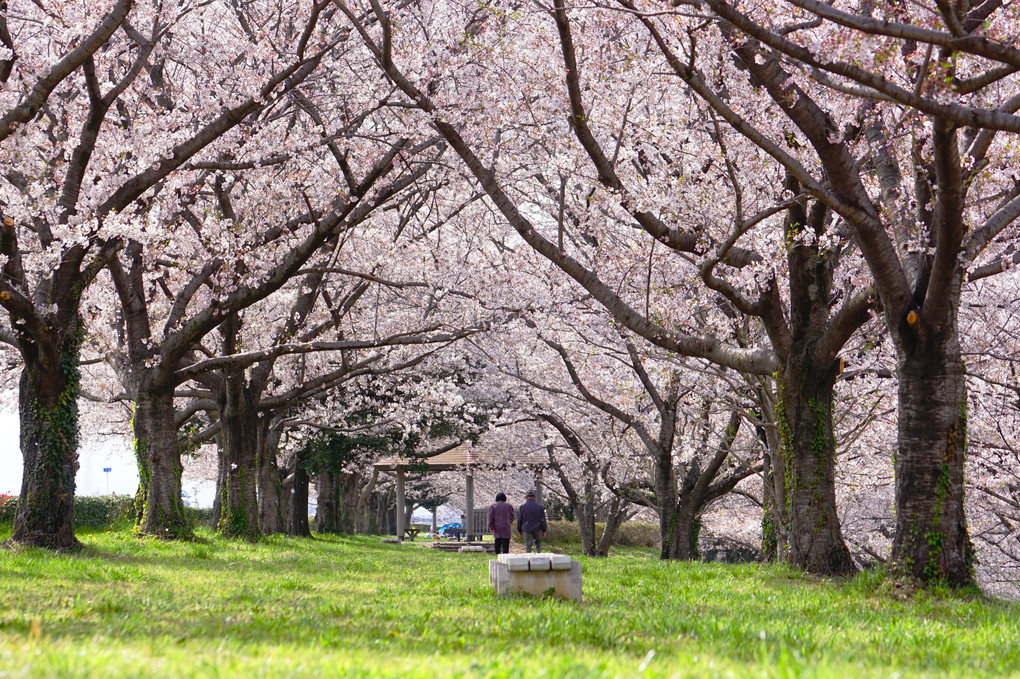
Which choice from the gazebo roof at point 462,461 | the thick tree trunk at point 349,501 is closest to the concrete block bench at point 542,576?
the gazebo roof at point 462,461

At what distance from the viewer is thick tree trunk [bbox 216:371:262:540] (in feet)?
63.7

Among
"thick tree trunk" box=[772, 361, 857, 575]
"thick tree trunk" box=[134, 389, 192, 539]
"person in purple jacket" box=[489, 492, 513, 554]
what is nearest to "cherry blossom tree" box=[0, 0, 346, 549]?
"thick tree trunk" box=[134, 389, 192, 539]

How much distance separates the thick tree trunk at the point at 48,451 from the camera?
40.2 feet

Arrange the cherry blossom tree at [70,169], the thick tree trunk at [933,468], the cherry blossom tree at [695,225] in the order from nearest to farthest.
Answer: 1. the thick tree trunk at [933,468]
2. the cherry blossom tree at [695,225]
3. the cherry blossom tree at [70,169]

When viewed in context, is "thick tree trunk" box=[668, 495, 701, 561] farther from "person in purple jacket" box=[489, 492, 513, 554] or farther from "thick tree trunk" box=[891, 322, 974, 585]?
"thick tree trunk" box=[891, 322, 974, 585]

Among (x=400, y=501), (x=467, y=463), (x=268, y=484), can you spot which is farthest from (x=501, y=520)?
(x=400, y=501)

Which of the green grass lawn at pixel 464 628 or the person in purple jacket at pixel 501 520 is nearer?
the green grass lawn at pixel 464 628

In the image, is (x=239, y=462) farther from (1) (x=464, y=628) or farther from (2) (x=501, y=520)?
(1) (x=464, y=628)

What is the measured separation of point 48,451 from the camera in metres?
12.5

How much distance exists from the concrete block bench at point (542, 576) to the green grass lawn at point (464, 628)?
0.17m

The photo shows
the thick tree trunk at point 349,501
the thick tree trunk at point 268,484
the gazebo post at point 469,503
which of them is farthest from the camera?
the thick tree trunk at point 349,501

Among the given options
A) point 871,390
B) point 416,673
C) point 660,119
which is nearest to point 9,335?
point 660,119

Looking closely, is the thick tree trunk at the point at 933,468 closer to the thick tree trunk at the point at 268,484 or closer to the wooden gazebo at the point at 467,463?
the thick tree trunk at the point at 268,484

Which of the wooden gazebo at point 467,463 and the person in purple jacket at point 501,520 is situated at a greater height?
the wooden gazebo at point 467,463
